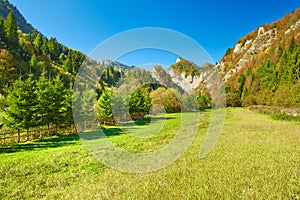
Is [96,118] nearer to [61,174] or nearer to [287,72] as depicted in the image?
[61,174]

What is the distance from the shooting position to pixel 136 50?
10750 mm

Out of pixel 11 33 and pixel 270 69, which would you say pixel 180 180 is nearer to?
pixel 270 69

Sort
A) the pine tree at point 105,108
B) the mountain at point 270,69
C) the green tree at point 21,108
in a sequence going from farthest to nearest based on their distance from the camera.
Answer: the mountain at point 270,69 < the pine tree at point 105,108 < the green tree at point 21,108

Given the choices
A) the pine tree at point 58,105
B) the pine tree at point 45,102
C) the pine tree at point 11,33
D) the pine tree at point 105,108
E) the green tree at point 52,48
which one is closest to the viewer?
the pine tree at point 45,102

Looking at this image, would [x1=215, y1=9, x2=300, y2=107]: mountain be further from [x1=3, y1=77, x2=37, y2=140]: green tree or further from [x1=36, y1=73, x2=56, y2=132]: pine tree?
[x1=3, y1=77, x2=37, y2=140]: green tree

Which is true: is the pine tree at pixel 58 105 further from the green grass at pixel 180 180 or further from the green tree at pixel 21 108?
the green grass at pixel 180 180

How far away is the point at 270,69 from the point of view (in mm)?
73625

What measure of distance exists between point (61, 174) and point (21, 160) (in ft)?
18.3

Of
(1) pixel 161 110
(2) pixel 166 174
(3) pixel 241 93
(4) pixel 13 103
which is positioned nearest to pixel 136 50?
(2) pixel 166 174

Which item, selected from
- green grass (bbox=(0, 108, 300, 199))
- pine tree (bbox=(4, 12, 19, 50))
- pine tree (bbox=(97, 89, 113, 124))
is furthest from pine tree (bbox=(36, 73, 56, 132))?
pine tree (bbox=(4, 12, 19, 50))

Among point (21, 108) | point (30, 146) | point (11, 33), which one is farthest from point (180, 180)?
point (11, 33)

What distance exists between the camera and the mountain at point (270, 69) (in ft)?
160

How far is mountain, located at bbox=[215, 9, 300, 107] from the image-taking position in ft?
160

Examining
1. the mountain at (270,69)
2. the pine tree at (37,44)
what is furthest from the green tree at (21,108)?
the pine tree at (37,44)
